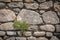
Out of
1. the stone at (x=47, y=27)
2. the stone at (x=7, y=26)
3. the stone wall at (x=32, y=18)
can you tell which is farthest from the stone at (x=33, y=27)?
the stone at (x=7, y=26)

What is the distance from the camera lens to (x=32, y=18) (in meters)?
3.47

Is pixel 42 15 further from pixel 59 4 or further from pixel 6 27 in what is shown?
pixel 6 27

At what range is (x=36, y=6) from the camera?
11.4 ft

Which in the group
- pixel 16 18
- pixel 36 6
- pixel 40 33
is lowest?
pixel 40 33

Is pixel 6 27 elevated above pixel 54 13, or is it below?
below

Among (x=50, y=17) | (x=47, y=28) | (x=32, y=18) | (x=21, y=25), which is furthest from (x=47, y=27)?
(x=21, y=25)

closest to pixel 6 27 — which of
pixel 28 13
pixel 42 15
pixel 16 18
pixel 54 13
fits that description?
pixel 16 18

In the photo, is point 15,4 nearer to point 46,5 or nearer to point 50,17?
point 46,5

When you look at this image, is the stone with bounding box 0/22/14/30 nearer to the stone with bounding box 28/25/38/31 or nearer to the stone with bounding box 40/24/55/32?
the stone with bounding box 28/25/38/31

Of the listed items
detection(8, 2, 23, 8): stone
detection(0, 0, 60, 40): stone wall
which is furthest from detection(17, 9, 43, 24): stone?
detection(8, 2, 23, 8): stone

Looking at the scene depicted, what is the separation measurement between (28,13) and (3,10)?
18.5 inches

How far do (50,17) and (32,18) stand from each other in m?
0.34

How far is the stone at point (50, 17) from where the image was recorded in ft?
11.5

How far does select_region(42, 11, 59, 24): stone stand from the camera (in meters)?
3.50
